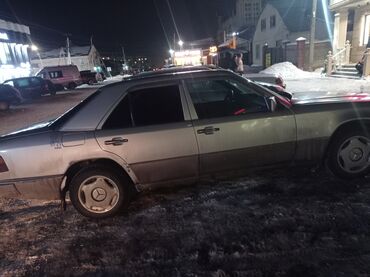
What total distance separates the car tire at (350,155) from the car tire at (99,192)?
259 centimetres

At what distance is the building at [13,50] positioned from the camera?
131 ft

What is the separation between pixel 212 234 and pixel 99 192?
4.62ft

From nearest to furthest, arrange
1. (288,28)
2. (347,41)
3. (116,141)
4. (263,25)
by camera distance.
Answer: (116,141), (347,41), (288,28), (263,25)

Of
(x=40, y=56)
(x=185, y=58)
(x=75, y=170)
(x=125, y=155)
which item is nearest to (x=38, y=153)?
(x=75, y=170)

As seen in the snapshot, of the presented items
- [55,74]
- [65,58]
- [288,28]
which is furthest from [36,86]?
[65,58]

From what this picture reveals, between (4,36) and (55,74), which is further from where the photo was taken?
(4,36)

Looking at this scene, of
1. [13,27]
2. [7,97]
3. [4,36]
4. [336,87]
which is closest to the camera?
[336,87]

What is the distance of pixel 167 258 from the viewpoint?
3176 millimetres

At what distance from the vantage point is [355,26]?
21.9 metres

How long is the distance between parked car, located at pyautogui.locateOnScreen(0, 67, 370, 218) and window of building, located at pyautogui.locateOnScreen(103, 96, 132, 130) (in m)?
0.01

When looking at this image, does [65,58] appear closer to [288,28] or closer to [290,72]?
[288,28]

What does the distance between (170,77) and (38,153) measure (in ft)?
5.73

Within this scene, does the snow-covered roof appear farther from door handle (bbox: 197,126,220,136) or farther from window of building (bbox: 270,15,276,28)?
door handle (bbox: 197,126,220,136)

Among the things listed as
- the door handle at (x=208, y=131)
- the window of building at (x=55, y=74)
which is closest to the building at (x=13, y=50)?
the window of building at (x=55, y=74)
